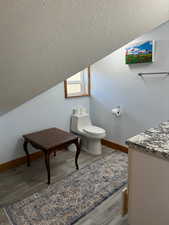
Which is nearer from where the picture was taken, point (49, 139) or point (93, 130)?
point (49, 139)

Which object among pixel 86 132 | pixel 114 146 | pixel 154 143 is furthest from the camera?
pixel 114 146

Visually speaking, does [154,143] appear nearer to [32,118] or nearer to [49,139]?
[49,139]

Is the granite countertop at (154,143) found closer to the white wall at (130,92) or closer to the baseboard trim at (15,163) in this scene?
the white wall at (130,92)

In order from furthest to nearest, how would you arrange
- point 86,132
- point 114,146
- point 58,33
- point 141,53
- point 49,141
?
1. point 114,146
2. point 86,132
3. point 141,53
4. point 49,141
5. point 58,33

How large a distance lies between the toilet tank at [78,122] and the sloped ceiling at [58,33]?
158cm

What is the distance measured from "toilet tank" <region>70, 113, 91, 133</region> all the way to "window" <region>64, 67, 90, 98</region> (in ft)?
1.36

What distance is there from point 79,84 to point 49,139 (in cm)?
148

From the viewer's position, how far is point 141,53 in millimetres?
2453

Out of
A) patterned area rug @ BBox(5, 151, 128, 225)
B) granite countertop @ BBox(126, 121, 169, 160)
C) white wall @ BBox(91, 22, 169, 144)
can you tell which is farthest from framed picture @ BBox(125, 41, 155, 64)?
patterned area rug @ BBox(5, 151, 128, 225)

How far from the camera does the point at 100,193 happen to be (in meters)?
2.00


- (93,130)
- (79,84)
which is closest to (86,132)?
(93,130)

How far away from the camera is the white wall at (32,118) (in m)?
2.48

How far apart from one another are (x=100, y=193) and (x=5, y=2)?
2.04 meters

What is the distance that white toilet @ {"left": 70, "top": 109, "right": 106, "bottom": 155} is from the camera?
2844mm
